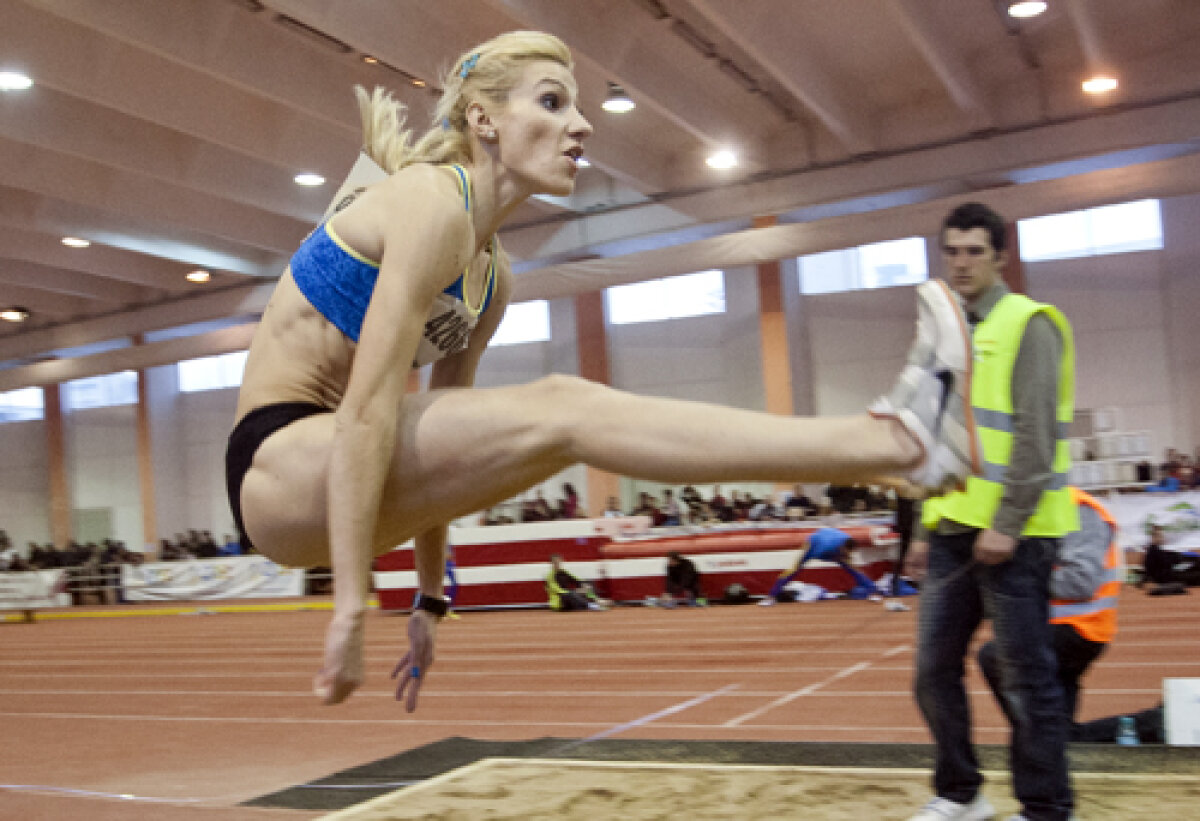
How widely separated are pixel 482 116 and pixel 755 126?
42.6 ft

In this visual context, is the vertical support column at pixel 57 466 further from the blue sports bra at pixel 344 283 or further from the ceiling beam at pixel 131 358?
the blue sports bra at pixel 344 283

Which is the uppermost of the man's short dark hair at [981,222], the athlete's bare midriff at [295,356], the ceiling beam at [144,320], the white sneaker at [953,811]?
the ceiling beam at [144,320]

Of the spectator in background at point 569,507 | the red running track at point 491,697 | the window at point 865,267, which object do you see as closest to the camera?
the red running track at point 491,697

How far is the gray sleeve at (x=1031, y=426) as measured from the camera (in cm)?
264

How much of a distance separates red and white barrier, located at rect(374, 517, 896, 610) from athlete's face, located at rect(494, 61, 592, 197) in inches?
345

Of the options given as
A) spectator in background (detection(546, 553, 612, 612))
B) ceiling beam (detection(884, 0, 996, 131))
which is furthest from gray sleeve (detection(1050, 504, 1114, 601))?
spectator in background (detection(546, 553, 612, 612))

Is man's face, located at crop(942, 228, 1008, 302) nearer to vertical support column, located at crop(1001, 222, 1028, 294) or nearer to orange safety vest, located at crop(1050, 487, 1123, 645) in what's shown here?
orange safety vest, located at crop(1050, 487, 1123, 645)

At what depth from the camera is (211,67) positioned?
9836 millimetres

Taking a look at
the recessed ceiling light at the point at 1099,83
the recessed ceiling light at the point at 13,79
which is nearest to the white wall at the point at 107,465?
the recessed ceiling light at the point at 13,79

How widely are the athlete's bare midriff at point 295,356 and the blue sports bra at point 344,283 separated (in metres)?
0.03

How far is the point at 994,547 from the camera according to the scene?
104 inches

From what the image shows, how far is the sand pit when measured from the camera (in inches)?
119

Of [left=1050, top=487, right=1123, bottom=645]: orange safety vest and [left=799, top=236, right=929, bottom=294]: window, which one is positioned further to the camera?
[left=799, top=236, right=929, bottom=294]: window

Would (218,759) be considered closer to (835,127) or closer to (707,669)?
(707,669)
